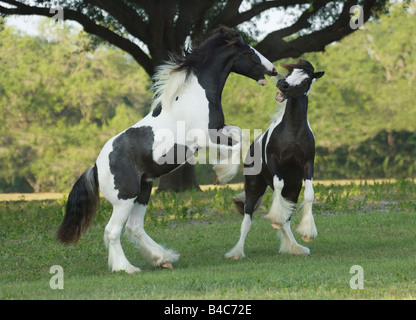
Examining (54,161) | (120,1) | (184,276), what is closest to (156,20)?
(120,1)

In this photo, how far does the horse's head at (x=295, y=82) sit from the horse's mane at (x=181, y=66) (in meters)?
0.82

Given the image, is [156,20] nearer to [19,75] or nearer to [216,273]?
[216,273]

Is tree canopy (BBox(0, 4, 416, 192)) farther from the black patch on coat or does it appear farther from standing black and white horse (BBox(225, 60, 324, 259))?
the black patch on coat

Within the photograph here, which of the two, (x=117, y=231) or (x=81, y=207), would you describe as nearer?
(x=117, y=231)

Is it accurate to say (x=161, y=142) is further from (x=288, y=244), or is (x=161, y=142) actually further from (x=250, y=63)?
(x=288, y=244)

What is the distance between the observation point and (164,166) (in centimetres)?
802

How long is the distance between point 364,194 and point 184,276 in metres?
10.7

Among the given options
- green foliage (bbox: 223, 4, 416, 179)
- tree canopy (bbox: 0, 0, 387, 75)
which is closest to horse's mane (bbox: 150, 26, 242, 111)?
tree canopy (bbox: 0, 0, 387, 75)

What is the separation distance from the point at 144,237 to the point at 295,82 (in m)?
2.82

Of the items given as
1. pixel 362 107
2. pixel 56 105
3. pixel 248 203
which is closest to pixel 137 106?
pixel 56 105

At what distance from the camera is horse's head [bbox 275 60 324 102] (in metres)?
8.38

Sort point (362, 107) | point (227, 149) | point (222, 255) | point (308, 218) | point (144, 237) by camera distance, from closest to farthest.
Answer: point (227, 149) < point (308, 218) < point (144, 237) < point (222, 255) < point (362, 107)

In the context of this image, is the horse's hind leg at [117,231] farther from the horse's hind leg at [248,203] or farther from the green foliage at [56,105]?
the green foliage at [56,105]

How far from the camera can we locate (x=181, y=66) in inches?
324
